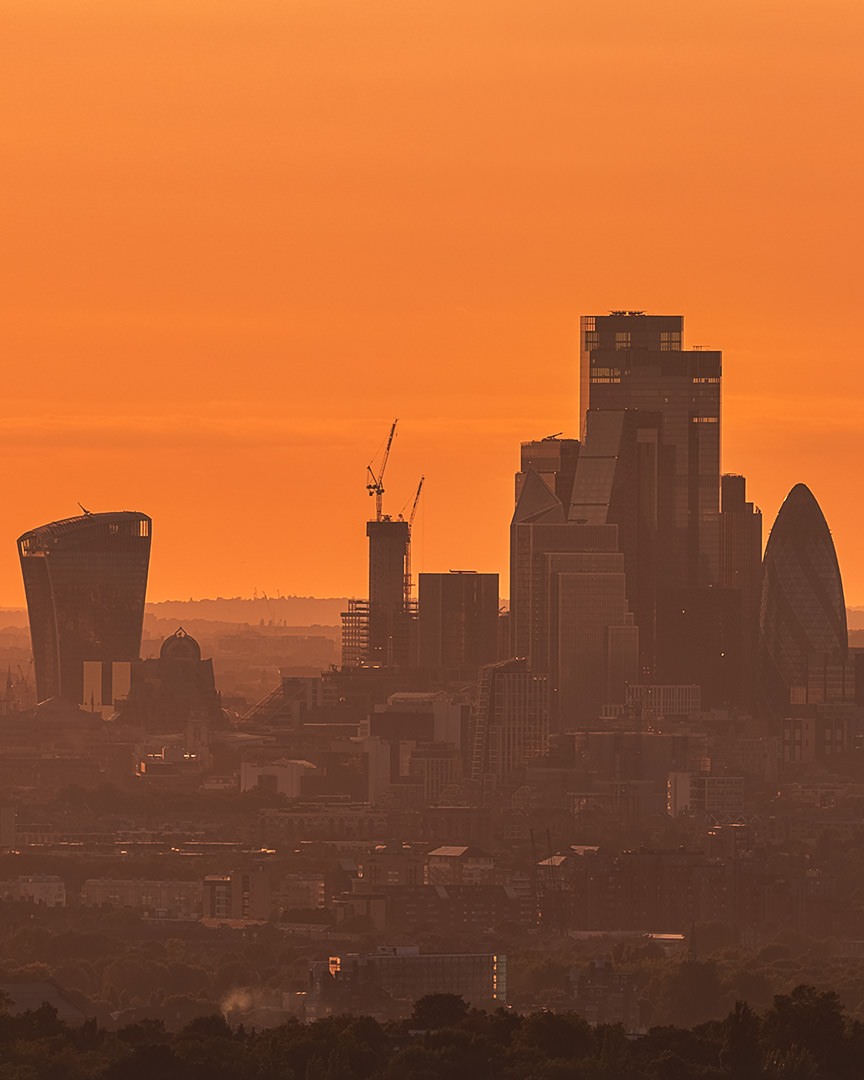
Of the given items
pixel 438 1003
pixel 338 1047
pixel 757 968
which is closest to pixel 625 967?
pixel 757 968

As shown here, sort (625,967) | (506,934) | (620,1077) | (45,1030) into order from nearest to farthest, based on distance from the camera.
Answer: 1. (620,1077)
2. (45,1030)
3. (625,967)
4. (506,934)

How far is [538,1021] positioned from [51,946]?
261 feet

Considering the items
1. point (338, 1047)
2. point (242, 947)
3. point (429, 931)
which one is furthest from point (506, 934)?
point (338, 1047)

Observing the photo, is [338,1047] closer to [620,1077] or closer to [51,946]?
[620,1077]

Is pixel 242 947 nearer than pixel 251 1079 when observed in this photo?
No

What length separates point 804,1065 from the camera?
9525 centimetres

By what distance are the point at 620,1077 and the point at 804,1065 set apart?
4281mm

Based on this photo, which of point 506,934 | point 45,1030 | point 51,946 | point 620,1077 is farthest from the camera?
point 506,934

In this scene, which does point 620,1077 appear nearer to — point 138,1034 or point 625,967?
point 138,1034

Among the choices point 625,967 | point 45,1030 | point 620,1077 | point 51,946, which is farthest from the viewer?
point 51,946

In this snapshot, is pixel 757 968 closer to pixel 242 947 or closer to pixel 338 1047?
pixel 242 947

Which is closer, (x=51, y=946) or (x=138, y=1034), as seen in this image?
(x=138, y=1034)

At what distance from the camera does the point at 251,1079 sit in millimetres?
A: 95312

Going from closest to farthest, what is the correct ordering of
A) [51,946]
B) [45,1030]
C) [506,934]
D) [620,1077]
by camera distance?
[620,1077] < [45,1030] < [51,946] < [506,934]
